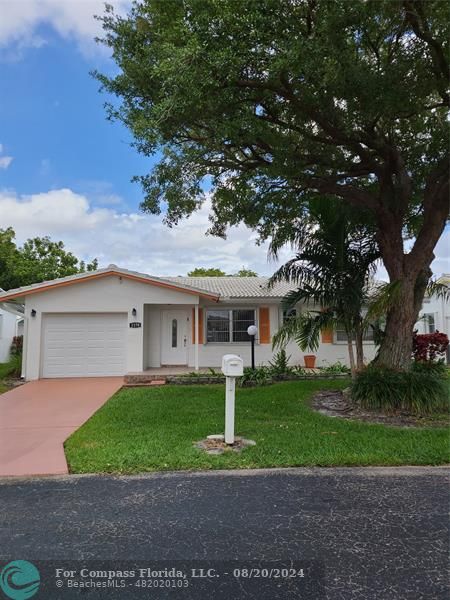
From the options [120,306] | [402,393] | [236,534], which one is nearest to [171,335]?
[120,306]

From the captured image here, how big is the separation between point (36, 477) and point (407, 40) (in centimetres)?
892

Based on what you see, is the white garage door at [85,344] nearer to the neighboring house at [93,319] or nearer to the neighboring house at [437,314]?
the neighboring house at [93,319]

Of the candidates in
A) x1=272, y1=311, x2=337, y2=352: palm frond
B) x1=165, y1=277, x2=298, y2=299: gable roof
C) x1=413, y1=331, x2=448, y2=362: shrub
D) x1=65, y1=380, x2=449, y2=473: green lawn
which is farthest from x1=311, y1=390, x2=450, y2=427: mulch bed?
x1=165, y1=277, x2=298, y2=299: gable roof

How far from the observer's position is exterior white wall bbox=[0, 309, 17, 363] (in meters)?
20.8

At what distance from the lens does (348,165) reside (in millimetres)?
9227

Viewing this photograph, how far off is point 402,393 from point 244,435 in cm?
352

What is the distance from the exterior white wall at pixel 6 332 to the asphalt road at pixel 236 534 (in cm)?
1854

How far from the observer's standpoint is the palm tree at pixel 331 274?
9.10 meters

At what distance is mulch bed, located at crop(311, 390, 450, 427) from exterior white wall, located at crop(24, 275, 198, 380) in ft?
21.3

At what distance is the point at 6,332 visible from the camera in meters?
21.6

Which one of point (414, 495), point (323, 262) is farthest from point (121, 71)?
point (414, 495)

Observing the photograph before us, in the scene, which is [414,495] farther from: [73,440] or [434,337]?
[434,337]

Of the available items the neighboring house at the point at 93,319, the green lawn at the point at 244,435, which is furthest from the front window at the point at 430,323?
the green lawn at the point at 244,435

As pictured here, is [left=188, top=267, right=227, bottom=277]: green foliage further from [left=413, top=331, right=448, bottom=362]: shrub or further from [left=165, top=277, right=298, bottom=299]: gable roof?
[left=413, top=331, right=448, bottom=362]: shrub
